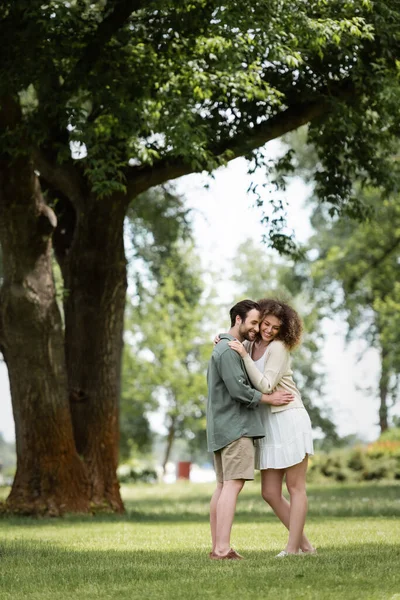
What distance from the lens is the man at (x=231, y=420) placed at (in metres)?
8.25

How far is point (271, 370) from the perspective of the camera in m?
8.44

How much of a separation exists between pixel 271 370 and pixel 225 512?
1.18 meters

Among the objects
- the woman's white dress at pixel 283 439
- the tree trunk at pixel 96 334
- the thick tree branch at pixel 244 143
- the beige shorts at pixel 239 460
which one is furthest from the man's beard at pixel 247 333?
the tree trunk at pixel 96 334

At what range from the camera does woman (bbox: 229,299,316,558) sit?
27.7 ft

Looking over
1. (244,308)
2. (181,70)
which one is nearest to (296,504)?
(244,308)

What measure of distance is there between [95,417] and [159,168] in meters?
4.11

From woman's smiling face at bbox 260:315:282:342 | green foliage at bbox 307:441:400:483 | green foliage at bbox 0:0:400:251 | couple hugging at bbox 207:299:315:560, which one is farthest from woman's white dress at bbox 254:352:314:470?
green foliage at bbox 307:441:400:483

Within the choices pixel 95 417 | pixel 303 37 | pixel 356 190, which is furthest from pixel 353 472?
pixel 303 37

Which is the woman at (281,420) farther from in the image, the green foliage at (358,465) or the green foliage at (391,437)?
the green foliage at (391,437)

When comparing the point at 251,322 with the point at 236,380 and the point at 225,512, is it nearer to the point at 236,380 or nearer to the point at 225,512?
the point at 236,380

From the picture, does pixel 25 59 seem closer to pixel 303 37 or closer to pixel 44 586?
pixel 303 37

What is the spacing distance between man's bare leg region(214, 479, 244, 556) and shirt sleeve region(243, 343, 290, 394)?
787 millimetres

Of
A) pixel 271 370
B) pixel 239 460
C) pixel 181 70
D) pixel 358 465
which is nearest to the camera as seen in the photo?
pixel 239 460

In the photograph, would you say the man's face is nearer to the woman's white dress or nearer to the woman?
the woman
